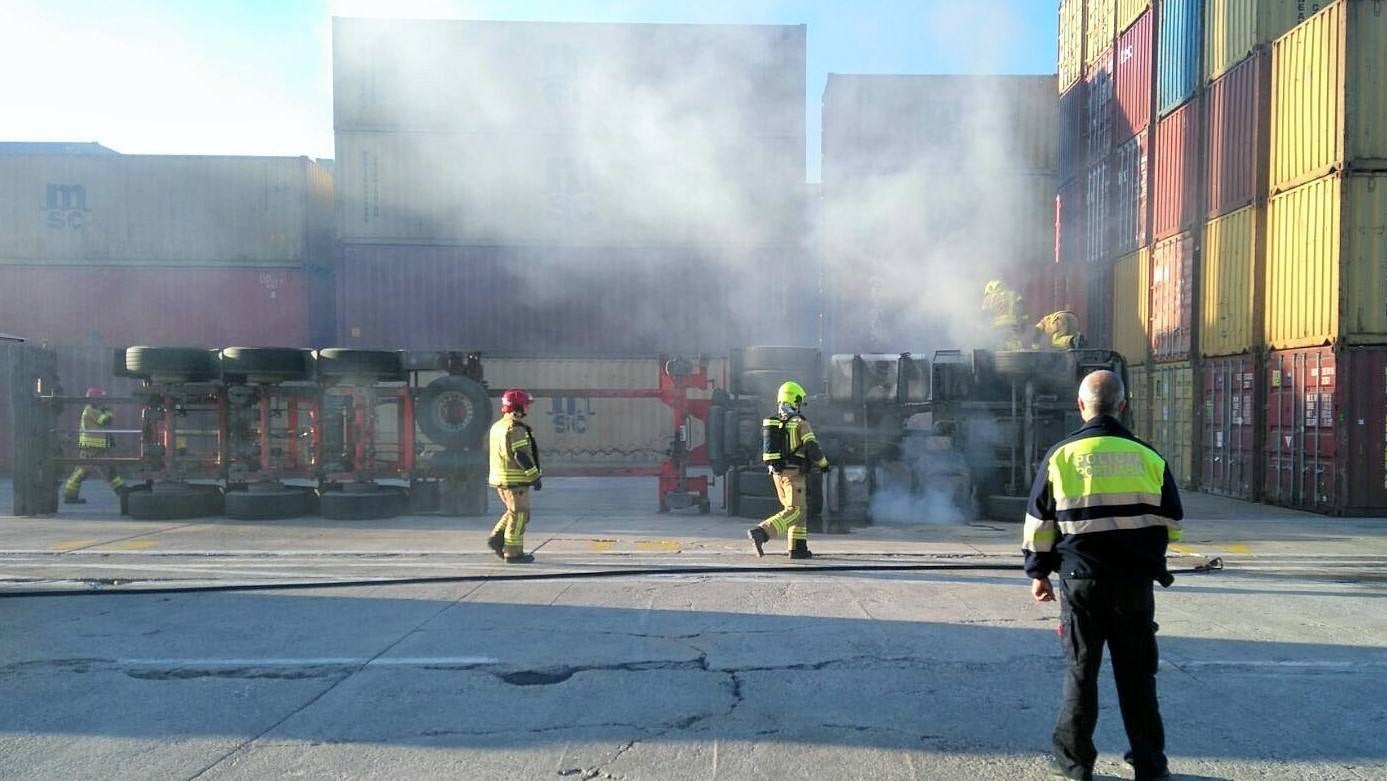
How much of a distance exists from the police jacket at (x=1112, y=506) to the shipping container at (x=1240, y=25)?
13.0 m

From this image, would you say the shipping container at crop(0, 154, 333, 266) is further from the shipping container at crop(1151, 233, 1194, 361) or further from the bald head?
the bald head

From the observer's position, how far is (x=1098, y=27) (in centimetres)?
1884

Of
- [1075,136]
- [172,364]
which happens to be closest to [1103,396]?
[172,364]

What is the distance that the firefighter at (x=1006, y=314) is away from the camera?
12547 millimetres

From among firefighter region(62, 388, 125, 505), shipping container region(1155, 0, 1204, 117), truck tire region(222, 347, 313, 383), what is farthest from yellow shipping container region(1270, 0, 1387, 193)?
firefighter region(62, 388, 125, 505)

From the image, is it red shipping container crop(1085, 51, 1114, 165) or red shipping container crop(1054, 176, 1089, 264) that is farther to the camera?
red shipping container crop(1054, 176, 1089, 264)

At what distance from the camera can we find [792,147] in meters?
17.2


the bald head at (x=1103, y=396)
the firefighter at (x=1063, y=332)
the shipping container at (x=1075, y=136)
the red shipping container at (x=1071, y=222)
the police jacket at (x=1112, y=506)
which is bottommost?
the police jacket at (x=1112, y=506)

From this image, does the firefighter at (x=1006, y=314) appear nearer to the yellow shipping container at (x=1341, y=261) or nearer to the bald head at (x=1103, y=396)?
the yellow shipping container at (x=1341, y=261)

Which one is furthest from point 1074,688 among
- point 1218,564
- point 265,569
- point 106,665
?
point 265,569

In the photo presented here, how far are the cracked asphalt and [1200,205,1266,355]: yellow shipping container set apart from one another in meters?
6.02

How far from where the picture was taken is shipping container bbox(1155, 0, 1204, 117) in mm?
14922

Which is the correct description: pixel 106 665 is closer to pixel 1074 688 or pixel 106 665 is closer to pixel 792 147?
pixel 1074 688

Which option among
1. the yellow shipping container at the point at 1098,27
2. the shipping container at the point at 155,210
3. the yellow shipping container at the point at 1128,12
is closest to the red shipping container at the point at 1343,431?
the yellow shipping container at the point at 1128,12
